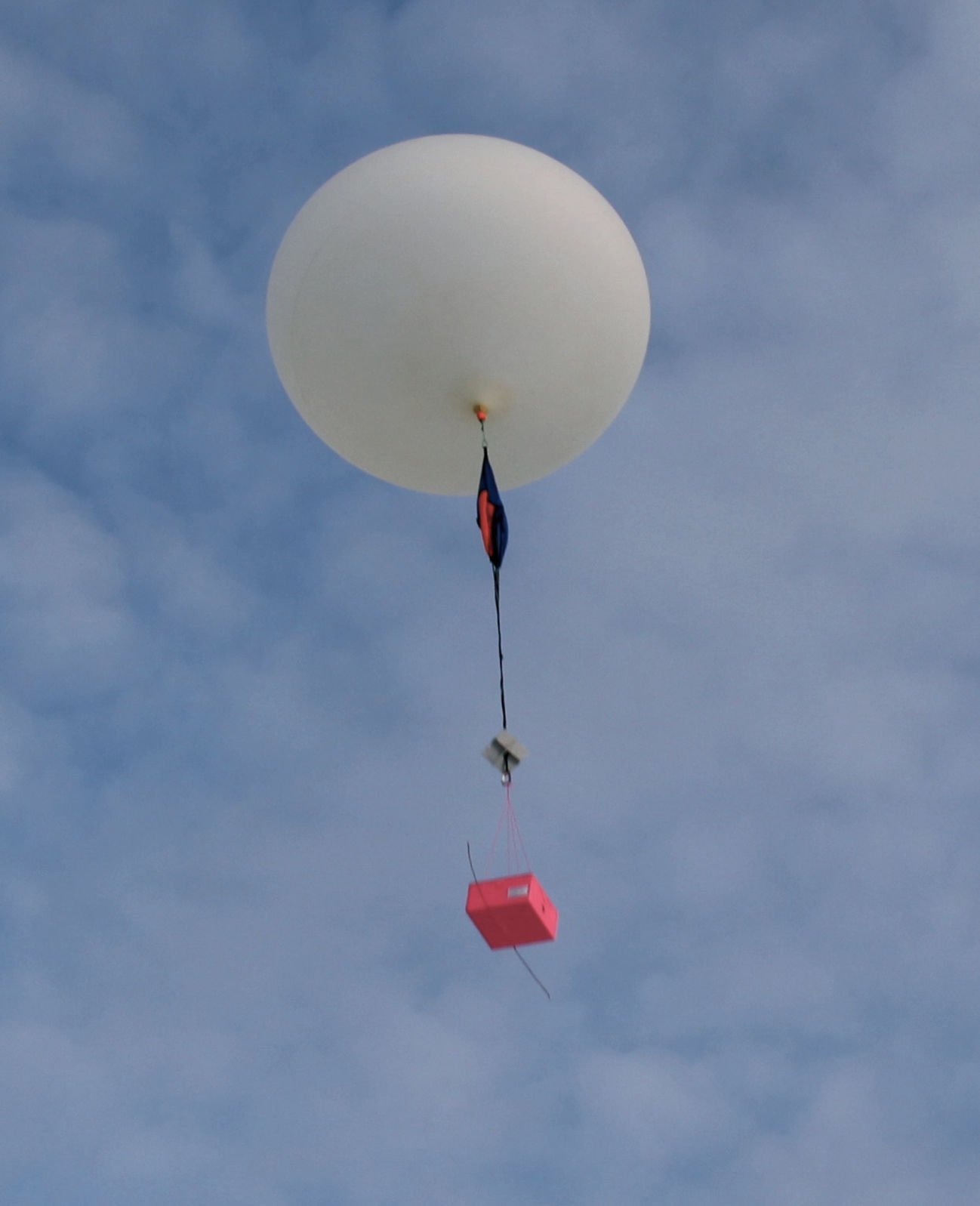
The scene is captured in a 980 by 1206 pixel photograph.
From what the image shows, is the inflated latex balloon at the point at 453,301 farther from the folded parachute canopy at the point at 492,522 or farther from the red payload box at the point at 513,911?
the red payload box at the point at 513,911

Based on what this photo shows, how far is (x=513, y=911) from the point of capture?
8.12 metres

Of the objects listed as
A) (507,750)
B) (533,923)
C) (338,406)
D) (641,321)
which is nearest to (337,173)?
(338,406)

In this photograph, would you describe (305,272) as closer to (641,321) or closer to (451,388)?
(451,388)

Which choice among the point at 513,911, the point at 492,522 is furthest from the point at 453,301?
the point at 513,911

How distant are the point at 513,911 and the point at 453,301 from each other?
11.3ft

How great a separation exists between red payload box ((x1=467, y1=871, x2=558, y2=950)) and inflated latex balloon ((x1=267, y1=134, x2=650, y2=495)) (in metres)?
2.86

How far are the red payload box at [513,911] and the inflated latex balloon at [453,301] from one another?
2.86 m

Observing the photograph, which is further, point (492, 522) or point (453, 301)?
point (492, 522)

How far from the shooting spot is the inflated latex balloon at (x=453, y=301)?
348 inches

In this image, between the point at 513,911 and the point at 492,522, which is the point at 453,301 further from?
the point at 513,911

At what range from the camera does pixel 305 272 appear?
9172 millimetres

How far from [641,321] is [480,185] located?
1.46m

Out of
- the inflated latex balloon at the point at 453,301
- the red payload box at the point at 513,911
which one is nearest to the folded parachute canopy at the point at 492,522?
the inflated latex balloon at the point at 453,301

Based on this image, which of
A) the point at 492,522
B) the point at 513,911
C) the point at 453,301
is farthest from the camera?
the point at 492,522
